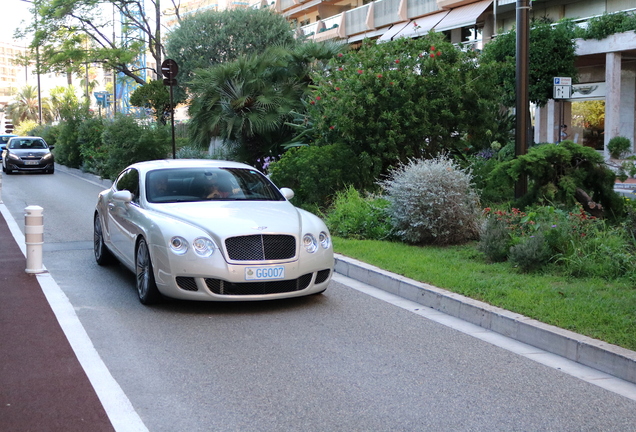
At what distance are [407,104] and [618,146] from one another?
14281 millimetres

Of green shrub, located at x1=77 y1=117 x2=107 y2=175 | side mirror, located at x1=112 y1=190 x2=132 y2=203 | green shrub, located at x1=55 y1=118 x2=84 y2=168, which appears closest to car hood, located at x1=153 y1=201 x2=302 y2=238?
side mirror, located at x1=112 y1=190 x2=132 y2=203

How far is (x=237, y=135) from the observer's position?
62.8 feet

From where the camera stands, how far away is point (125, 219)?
8.55 metres

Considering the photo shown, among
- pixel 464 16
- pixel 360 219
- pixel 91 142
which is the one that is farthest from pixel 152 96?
pixel 360 219

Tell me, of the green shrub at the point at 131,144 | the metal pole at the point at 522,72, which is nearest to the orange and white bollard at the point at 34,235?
the metal pole at the point at 522,72

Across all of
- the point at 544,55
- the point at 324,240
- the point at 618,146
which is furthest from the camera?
the point at 544,55

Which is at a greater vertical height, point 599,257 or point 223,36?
point 223,36

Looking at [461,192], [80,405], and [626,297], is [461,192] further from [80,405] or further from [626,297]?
[80,405]

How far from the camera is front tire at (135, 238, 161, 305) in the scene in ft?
24.4

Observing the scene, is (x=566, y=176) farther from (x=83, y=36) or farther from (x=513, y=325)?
(x=83, y=36)

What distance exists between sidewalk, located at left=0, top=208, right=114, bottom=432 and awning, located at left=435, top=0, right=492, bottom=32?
2634 cm

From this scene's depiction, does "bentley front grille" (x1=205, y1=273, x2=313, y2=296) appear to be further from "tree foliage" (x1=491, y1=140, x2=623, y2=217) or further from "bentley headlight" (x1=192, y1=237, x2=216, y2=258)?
"tree foliage" (x1=491, y1=140, x2=623, y2=217)

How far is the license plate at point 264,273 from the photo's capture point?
716 centimetres

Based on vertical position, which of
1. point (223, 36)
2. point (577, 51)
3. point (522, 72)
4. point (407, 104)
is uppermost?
point (223, 36)
